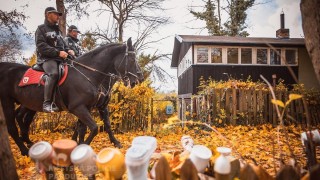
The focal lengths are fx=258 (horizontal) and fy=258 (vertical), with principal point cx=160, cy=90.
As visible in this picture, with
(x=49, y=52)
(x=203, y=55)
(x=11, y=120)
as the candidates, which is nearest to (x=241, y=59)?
(x=203, y=55)

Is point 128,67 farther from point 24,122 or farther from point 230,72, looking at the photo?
point 230,72

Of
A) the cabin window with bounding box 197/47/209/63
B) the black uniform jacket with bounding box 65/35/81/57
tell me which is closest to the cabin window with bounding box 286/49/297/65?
the cabin window with bounding box 197/47/209/63

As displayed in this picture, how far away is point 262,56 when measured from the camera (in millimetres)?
22188

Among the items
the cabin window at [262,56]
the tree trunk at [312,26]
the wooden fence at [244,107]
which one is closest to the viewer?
the tree trunk at [312,26]

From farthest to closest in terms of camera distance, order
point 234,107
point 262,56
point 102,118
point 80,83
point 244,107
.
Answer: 1. point 262,56
2. point 244,107
3. point 234,107
4. point 102,118
5. point 80,83

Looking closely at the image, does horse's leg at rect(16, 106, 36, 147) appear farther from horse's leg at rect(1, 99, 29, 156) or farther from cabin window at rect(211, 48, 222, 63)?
cabin window at rect(211, 48, 222, 63)

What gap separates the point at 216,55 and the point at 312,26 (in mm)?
20050

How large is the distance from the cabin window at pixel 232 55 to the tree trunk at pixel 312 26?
20464mm

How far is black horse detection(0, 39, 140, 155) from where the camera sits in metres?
5.05

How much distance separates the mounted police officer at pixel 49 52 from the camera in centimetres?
499

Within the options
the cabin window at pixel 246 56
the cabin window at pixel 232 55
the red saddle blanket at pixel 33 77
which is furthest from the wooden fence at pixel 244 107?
the cabin window at pixel 246 56

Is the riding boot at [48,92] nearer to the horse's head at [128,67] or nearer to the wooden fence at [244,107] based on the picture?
the horse's head at [128,67]

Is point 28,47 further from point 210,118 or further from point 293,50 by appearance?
point 293,50

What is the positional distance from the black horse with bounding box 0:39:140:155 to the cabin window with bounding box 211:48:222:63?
54.3ft
